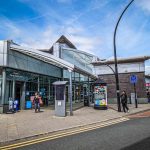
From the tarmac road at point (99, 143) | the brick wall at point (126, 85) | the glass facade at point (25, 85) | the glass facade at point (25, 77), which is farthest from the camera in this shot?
the brick wall at point (126, 85)

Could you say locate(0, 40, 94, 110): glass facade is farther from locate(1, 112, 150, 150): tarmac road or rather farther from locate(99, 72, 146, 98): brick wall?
locate(1, 112, 150, 150): tarmac road

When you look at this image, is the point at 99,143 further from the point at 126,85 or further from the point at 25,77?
the point at 126,85

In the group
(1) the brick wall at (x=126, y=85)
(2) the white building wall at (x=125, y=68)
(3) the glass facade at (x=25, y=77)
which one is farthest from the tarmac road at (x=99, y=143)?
(2) the white building wall at (x=125, y=68)

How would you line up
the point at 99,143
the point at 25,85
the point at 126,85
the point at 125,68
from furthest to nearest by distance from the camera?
the point at 125,68
the point at 126,85
the point at 25,85
the point at 99,143

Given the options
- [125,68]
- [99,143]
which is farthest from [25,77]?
[99,143]

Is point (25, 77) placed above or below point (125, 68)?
below

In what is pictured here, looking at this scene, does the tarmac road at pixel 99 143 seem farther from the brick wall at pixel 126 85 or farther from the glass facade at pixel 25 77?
the brick wall at pixel 126 85

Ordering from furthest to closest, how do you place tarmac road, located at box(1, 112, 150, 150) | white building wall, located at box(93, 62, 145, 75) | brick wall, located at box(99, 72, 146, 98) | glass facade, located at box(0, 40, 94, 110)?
1. white building wall, located at box(93, 62, 145, 75)
2. brick wall, located at box(99, 72, 146, 98)
3. glass facade, located at box(0, 40, 94, 110)
4. tarmac road, located at box(1, 112, 150, 150)

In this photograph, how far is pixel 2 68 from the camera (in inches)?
628

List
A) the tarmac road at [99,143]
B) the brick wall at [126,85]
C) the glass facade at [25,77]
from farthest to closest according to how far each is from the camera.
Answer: the brick wall at [126,85], the glass facade at [25,77], the tarmac road at [99,143]

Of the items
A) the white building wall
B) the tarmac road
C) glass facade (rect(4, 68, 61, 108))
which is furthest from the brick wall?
the tarmac road

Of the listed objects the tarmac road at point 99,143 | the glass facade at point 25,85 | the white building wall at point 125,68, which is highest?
the white building wall at point 125,68

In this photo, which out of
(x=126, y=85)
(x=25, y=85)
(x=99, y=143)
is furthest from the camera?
(x=126, y=85)

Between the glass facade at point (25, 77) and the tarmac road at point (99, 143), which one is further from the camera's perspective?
the glass facade at point (25, 77)
